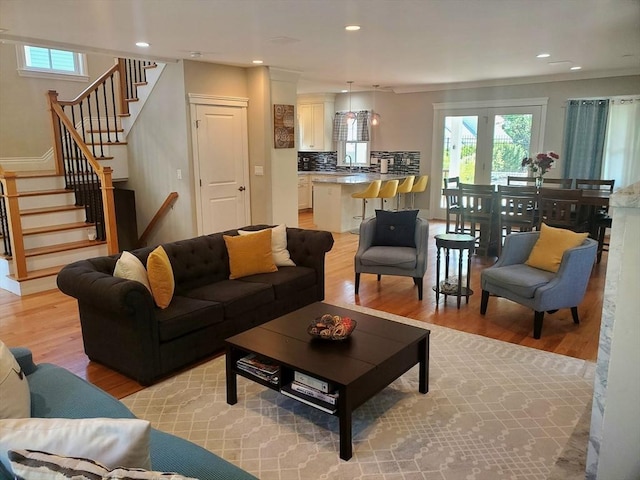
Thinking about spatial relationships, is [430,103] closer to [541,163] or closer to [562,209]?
[541,163]

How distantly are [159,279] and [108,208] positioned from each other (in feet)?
9.15

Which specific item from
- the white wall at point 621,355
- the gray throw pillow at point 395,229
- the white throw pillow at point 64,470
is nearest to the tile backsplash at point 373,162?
the gray throw pillow at point 395,229

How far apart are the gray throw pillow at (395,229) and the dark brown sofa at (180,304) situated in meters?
0.90

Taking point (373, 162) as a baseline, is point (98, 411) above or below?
below

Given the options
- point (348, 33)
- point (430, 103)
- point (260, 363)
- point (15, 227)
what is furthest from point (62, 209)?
point (430, 103)

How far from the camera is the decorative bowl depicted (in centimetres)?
277

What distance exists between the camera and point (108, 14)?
3.71 meters

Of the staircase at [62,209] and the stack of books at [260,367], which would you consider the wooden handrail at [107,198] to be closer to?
the staircase at [62,209]

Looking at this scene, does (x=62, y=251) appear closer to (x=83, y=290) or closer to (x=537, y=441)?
(x=83, y=290)

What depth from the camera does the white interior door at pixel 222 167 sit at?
6211mm

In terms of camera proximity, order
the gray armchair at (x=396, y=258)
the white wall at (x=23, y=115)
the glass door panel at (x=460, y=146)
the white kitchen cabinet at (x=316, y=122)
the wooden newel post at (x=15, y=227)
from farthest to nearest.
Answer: the white kitchen cabinet at (x=316, y=122) < the glass door panel at (x=460, y=146) < the white wall at (x=23, y=115) < the wooden newel post at (x=15, y=227) < the gray armchair at (x=396, y=258)

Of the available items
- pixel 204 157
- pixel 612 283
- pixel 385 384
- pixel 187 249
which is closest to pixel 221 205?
pixel 204 157

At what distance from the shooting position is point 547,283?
394 centimetres

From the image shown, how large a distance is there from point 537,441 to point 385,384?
863mm
